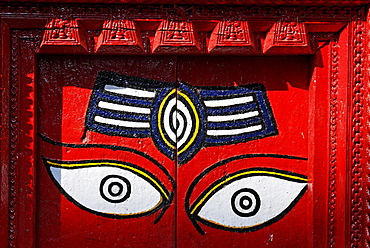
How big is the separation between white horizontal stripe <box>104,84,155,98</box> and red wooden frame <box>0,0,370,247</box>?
0.29 m

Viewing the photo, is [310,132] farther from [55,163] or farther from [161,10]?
[55,163]

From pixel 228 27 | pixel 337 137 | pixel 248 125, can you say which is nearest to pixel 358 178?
pixel 337 137

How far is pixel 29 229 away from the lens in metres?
3.20

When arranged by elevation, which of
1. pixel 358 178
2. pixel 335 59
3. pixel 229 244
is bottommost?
pixel 229 244

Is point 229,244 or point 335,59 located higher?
point 335,59

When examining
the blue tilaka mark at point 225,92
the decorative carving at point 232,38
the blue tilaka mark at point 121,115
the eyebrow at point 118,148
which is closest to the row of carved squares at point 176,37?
the decorative carving at point 232,38

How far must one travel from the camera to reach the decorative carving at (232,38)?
3.14m

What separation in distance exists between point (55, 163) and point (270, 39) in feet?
5.82

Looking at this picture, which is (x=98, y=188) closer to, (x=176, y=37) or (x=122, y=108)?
(x=122, y=108)

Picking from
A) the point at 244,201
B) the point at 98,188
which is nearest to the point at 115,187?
the point at 98,188

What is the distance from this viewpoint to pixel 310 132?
131 inches

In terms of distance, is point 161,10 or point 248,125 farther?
point 248,125

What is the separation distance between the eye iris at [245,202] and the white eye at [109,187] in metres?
0.55

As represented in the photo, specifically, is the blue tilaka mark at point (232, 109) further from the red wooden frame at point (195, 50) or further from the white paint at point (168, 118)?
the red wooden frame at point (195, 50)
